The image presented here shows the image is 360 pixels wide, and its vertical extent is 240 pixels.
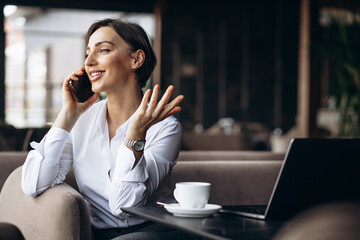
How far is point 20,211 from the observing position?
1.83 metres

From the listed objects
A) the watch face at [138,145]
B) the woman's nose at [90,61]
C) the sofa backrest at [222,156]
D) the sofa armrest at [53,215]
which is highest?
the woman's nose at [90,61]

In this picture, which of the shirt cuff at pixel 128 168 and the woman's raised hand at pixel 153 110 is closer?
the woman's raised hand at pixel 153 110

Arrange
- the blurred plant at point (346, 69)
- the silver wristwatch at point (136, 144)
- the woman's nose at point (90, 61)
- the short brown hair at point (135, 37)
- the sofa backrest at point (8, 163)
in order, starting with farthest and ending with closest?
the blurred plant at point (346, 69), the sofa backrest at point (8, 163), the short brown hair at point (135, 37), the woman's nose at point (90, 61), the silver wristwatch at point (136, 144)

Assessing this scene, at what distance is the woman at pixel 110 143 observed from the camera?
1.74 metres

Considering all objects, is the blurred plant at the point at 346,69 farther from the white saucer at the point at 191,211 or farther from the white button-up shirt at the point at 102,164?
the white saucer at the point at 191,211

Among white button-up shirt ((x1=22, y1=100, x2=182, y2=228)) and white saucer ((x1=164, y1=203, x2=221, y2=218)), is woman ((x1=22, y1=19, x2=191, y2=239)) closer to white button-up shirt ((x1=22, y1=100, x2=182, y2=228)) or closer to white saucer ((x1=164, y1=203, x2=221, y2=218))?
white button-up shirt ((x1=22, y1=100, x2=182, y2=228))

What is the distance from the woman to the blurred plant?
251 cm

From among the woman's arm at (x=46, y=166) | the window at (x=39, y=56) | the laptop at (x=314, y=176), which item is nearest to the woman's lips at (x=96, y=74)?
the woman's arm at (x=46, y=166)

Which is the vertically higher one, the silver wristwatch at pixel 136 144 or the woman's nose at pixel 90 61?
the woman's nose at pixel 90 61

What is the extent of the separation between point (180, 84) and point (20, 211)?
10.6 metres

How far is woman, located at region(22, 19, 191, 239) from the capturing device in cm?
174

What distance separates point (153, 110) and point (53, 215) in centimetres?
44

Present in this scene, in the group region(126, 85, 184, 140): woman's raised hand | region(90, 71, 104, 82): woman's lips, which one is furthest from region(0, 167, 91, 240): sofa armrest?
region(90, 71, 104, 82): woman's lips

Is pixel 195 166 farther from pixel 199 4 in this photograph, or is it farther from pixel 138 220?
pixel 199 4
